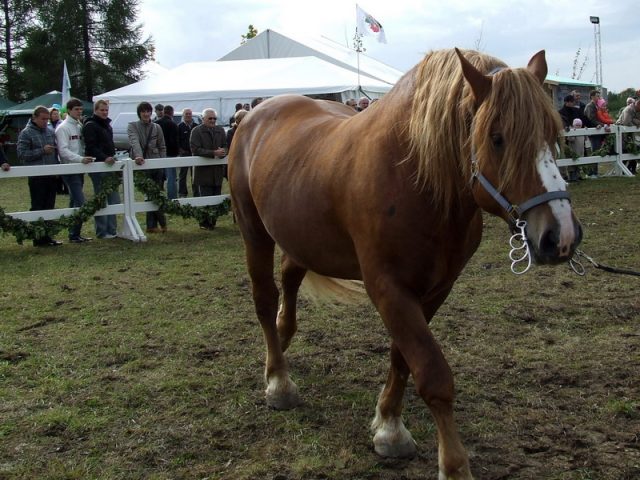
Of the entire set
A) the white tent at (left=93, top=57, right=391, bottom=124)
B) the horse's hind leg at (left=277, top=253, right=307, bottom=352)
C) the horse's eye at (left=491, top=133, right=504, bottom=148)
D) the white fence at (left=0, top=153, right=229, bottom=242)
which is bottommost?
the horse's hind leg at (left=277, top=253, right=307, bottom=352)

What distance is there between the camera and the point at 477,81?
2.49 metres

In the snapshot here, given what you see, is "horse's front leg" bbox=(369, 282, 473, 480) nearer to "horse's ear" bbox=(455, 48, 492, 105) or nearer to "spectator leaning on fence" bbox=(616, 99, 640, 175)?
"horse's ear" bbox=(455, 48, 492, 105)

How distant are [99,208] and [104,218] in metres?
0.39

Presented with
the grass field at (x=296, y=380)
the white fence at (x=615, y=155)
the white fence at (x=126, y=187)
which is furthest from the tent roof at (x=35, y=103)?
the grass field at (x=296, y=380)

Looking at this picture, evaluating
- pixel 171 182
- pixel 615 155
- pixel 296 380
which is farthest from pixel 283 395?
pixel 615 155

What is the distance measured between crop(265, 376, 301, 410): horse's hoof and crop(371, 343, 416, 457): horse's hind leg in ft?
1.98

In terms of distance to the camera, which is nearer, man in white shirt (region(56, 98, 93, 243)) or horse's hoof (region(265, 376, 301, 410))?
horse's hoof (region(265, 376, 301, 410))

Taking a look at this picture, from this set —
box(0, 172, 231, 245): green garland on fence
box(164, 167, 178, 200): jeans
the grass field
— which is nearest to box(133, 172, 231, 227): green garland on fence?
box(0, 172, 231, 245): green garland on fence

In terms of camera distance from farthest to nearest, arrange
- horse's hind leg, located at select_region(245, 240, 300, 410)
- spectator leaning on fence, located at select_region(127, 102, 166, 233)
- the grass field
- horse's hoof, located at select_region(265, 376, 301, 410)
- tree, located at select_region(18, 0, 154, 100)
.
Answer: tree, located at select_region(18, 0, 154, 100), spectator leaning on fence, located at select_region(127, 102, 166, 233), horse's hind leg, located at select_region(245, 240, 300, 410), horse's hoof, located at select_region(265, 376, 301, 410), the grass field

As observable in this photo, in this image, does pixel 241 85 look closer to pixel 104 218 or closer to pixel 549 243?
pixel 104 218

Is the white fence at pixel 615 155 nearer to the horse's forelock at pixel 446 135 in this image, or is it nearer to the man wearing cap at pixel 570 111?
the man wearing cap at pixel 570 111

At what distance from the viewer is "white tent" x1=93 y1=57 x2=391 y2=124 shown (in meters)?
18.9

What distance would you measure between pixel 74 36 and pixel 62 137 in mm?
33798

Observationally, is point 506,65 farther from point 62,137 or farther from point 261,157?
point 62,137
